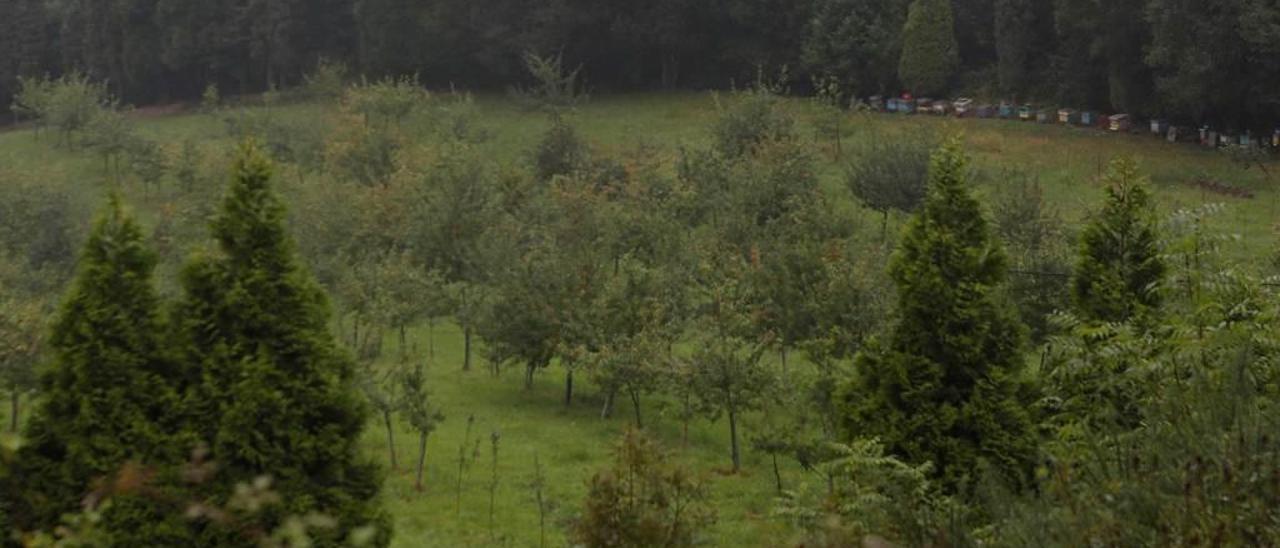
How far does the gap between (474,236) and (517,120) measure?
82.3 ft

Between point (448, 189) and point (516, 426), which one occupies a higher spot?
point (448, 189)

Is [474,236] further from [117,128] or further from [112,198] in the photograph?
[117,128]

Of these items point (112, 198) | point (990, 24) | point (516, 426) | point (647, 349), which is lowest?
point (516, 426)

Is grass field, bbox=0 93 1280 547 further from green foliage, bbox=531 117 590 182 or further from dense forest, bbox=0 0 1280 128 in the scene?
dense forest, bbox=0 0 1280 128

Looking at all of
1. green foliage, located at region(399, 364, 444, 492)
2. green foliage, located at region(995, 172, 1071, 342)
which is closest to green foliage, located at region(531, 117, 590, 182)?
green foliage, located at region(995, 172, 1071, 342)

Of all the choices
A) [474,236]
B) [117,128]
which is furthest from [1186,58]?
[117,128]

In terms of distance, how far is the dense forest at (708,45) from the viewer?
4356 centimetres

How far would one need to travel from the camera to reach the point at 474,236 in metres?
35.7

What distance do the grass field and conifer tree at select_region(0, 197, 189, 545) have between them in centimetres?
537

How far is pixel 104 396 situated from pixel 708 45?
52308mm

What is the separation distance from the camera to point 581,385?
98.0 ft

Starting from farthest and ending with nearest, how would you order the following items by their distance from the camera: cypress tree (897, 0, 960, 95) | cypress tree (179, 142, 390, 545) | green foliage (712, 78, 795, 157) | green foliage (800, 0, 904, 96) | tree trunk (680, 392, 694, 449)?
green foliage (800, 0, 904, 96), cypress tree (897, 0, 960, 95), green foliage (712, 78, 795, 157), tree trunk (680, 392, 694, 449), cypress tree (179, 142, 390, 545)

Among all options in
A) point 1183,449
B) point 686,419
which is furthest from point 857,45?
point 1183,449

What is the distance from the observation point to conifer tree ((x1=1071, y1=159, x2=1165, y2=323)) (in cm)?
1827
